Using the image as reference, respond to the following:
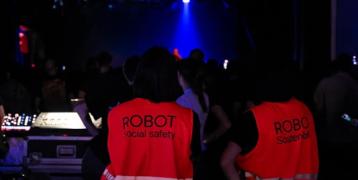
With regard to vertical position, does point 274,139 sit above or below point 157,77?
Result: below

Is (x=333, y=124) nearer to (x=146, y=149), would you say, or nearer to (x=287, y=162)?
(x=287, y=162)

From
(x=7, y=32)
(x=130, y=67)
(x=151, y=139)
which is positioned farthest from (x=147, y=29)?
(x=151, y=139)

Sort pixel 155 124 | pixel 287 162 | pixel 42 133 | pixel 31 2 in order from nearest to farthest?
pixel 155 124 → pixel 287 162 → pixel 42 133 → pixel 31 2

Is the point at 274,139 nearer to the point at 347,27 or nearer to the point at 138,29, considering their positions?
the point at 347,27

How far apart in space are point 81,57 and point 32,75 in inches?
431

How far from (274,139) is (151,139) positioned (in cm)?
66

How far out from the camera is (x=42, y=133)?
4.73 metres

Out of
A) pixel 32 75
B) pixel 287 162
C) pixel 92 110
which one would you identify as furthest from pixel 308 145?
pixel 32 75

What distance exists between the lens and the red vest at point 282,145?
3.35 meters

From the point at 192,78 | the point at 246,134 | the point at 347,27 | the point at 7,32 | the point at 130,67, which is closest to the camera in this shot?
the point at 246,134

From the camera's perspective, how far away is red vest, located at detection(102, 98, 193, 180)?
3152mm

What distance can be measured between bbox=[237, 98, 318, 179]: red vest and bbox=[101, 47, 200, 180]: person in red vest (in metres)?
0.35

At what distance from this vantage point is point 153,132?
10.4 feet

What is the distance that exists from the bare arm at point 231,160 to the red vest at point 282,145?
1.9 inches
